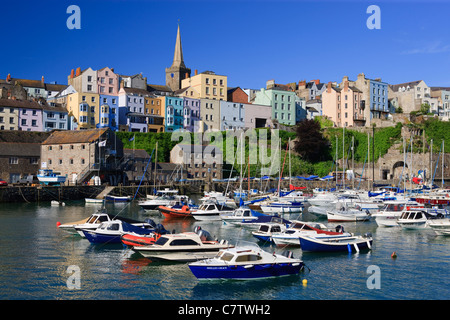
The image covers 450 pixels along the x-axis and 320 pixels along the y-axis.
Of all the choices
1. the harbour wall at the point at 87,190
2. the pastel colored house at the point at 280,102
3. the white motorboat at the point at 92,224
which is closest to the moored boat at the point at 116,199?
the harbour wall at the point at 87,190

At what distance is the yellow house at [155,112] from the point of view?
96750 mm

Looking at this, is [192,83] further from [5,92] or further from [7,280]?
[7,280]

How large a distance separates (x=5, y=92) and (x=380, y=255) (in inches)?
3644

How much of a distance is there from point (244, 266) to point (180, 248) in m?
4.78

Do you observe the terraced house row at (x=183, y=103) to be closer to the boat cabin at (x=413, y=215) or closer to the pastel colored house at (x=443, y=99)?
the pastel colored house at (x=443, y=99)

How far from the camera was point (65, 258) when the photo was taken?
2655cm

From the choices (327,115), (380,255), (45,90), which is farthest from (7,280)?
(45,90)

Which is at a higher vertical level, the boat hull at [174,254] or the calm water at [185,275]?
the boat hull at [174,254]

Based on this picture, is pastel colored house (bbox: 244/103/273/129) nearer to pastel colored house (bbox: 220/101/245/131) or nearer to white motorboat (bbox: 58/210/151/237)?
pastel colored house (bbox: 220/101/245/131)

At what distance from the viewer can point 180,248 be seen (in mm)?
24969

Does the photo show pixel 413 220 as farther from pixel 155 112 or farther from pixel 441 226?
pixel 155 112

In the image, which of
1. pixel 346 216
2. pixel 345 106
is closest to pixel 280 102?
pixel 345 106

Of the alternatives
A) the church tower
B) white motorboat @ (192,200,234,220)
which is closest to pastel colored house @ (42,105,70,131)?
the church tower

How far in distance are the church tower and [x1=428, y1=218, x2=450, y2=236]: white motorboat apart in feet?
295
